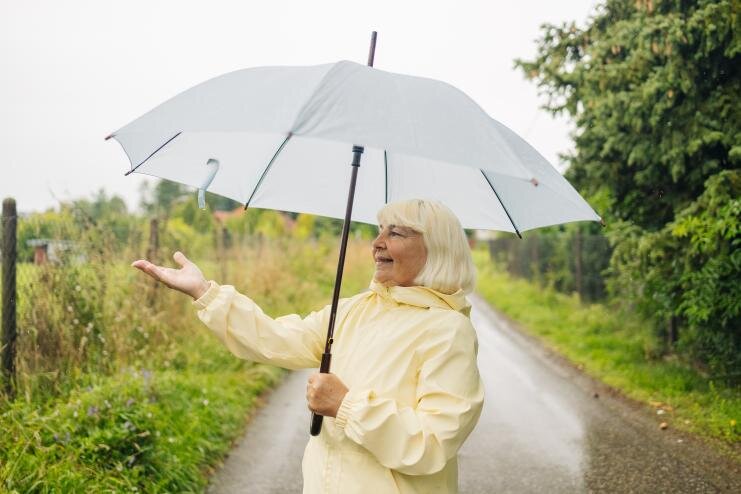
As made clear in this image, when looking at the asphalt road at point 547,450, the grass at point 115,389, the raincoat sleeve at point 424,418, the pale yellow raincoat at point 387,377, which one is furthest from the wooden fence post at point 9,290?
the raincoat sleeve at point 424,418

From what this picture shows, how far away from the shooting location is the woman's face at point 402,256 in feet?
8.25

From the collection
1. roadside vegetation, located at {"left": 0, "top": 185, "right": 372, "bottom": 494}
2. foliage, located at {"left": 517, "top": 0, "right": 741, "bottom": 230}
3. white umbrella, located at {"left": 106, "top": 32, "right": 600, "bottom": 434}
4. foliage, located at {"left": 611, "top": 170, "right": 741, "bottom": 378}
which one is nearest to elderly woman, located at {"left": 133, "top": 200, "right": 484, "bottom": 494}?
white umbrella, located at {"left": 106, "top": 32, "right": 600, "bottom": 434}

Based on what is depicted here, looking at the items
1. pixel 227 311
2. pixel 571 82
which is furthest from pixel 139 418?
pixel 571 82

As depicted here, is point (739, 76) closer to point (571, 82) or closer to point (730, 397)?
point (571, 82)

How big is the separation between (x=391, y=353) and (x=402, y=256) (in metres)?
0.37

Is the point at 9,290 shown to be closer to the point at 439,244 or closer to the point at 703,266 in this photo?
the point at 439,244

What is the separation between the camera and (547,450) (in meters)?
6.07

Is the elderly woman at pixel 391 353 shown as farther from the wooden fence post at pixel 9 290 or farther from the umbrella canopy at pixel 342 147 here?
the wooden fence post at pixel 9 290

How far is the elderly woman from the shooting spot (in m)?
2.13

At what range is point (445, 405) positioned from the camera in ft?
7.06

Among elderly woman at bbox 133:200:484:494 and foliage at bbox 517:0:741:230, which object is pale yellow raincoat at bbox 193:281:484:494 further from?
foliage at bbox 517:0:741:230

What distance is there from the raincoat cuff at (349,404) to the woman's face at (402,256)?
51 cm

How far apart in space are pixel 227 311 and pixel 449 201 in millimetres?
1389

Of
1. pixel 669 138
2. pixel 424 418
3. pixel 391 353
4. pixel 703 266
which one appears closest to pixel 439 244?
pixel 391 353
